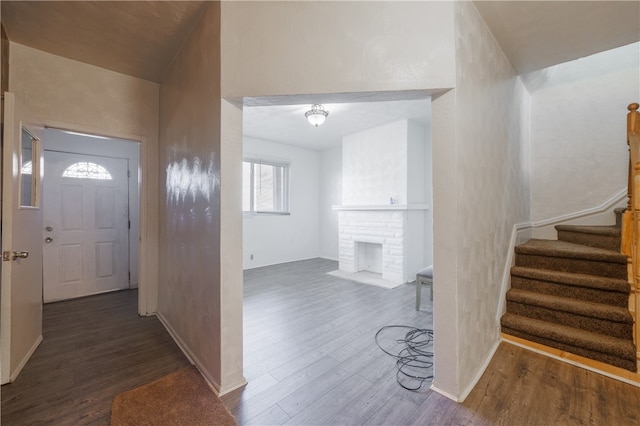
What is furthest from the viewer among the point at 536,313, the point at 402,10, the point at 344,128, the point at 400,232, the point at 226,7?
the point at 344,128

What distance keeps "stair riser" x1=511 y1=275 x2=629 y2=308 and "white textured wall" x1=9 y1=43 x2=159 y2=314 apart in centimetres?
388

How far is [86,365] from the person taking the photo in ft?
6.66

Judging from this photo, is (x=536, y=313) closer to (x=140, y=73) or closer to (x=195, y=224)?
(x=195, y=224)

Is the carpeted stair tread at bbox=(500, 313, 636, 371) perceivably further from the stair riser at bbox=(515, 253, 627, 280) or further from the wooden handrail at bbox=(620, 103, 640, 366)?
the stair riser at bbox=(515, 253, 627, 280)

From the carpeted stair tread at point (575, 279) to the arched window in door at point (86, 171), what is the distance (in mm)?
5395

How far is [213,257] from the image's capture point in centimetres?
178

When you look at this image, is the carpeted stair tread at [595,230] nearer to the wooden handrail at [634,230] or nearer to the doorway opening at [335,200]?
the wooden handrail at [634,230]

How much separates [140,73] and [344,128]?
3103 millimetres

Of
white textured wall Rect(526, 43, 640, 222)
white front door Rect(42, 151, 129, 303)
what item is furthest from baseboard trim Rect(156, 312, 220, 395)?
white textured wall Rect(526, 43, 640, 222)

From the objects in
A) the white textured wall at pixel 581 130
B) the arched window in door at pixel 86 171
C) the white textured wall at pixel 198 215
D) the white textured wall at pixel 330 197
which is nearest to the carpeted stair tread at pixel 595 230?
the white textured wall at pixel 581 130

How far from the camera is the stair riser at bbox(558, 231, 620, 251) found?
2504mm

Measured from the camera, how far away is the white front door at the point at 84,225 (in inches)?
136

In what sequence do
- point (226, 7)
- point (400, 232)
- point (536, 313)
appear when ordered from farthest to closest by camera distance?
1. point (400, 232)
2. point (536, 313)
3. point (226, 7)

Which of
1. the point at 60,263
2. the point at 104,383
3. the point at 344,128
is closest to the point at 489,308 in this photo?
the point at 104,383
